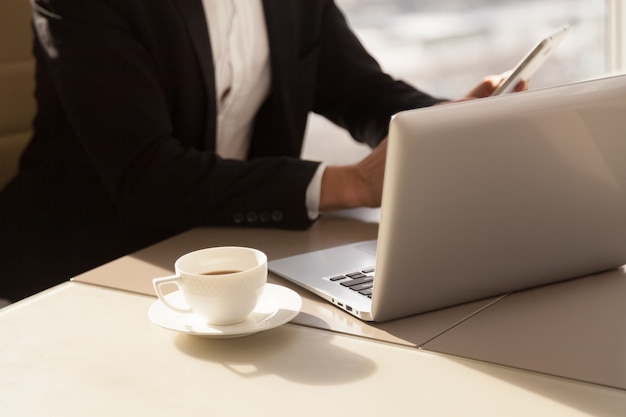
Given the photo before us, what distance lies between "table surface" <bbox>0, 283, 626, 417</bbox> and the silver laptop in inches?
3.9

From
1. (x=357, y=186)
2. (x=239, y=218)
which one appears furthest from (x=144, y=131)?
(x=357, y=186)

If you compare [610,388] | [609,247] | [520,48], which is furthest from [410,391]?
[520,48]

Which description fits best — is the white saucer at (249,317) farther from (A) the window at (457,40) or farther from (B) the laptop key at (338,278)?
(A) the window at (457,40)

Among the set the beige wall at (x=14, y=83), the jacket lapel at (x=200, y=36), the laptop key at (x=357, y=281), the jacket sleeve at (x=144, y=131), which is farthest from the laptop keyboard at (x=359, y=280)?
the beige wall at (x=14, y=83)

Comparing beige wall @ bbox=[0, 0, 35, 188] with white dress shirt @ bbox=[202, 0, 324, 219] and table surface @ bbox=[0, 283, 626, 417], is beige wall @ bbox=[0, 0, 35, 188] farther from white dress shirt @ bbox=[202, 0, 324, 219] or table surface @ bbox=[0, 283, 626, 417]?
table surface @ bbox=[0, 283, 626, 417]

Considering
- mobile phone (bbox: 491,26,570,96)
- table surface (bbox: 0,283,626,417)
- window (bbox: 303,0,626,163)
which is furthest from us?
window (bbox: 303,0,626,163)

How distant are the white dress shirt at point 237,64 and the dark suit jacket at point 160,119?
4 centimetres

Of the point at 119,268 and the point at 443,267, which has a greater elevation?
the point at 443,267

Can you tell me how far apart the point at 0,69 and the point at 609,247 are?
1.31 metres

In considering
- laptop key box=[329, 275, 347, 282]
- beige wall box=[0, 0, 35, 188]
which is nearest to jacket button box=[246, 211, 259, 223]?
laptop key box=[329, 275, 347, 282]

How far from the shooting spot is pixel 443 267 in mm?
994

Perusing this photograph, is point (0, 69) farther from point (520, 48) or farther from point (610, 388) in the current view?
point (520, 48)

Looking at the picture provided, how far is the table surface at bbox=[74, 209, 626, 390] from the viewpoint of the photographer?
89cm

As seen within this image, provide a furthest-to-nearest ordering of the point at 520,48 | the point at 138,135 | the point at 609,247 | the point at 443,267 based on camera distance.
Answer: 1. the point at 520,48
2. the point at 138,135
3. the point at 609,247
4. the point at 443,267
